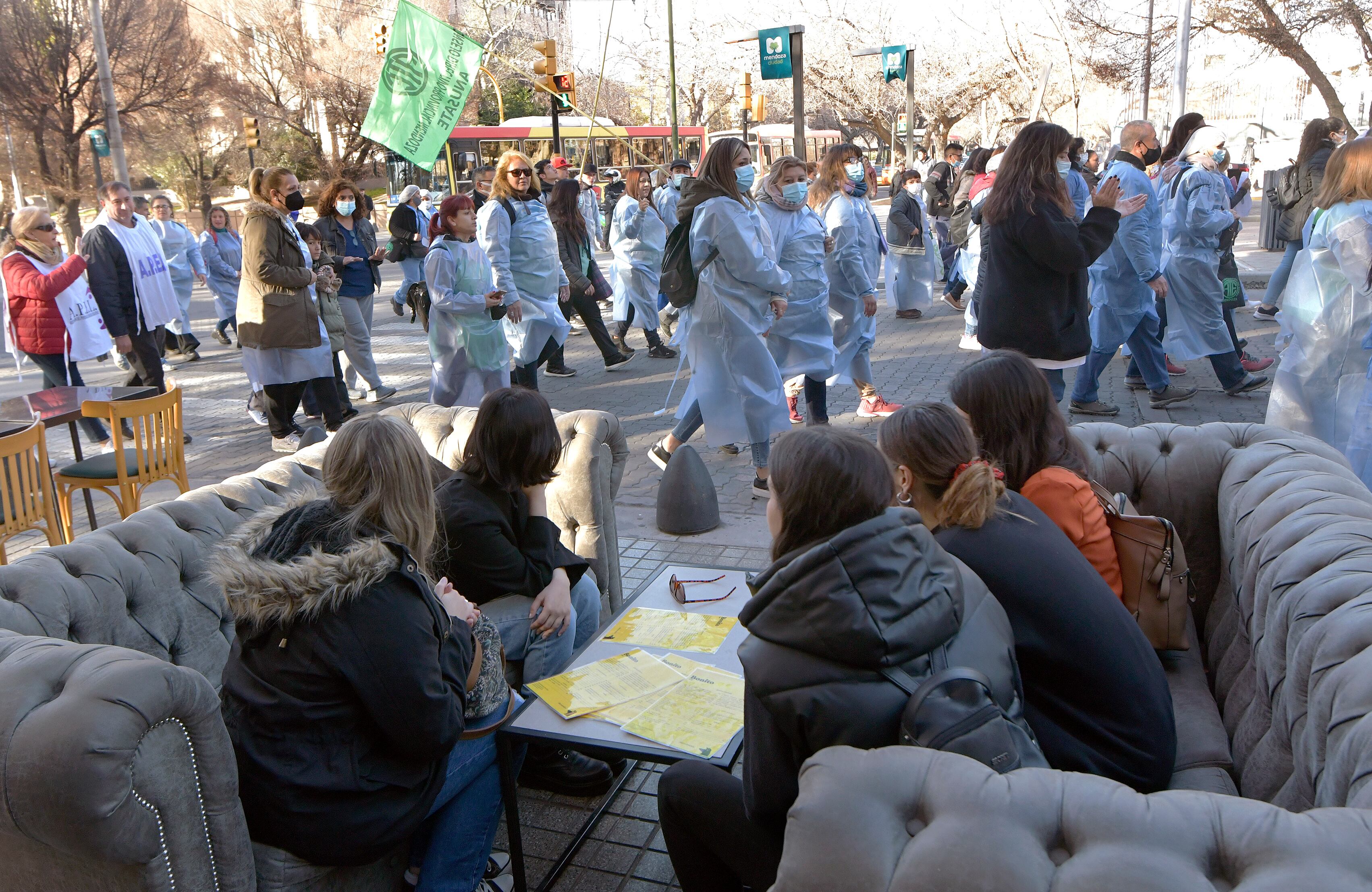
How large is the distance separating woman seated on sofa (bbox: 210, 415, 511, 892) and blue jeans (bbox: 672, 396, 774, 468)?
3.76 meters

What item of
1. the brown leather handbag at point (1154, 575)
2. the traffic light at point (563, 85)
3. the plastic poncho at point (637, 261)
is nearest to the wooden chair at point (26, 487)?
the brown leather handbag at point (1154, 575)

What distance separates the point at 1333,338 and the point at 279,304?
6.15 meters

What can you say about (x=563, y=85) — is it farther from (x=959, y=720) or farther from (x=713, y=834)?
(x=959, y=720)

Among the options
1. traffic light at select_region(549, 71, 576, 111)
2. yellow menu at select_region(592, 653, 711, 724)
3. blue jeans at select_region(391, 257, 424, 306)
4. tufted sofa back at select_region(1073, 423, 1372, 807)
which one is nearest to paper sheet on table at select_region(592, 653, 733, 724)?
yellow menu at select_region(592, 653, 711, 724)

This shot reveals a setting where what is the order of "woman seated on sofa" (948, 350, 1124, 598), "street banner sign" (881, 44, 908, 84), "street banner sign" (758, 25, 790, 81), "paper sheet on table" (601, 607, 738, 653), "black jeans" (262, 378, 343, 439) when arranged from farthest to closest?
"street banner sign" (881, 44, 908, 84)
"street banner sign" (758, 25, 790, 81)
"black jeans" (262, 378, 343, 439)
"paper sheet on table" (601, 607, 738, 653)
"woman seated on sofa" (948, 350, 1124, 598)

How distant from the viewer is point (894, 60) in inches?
815

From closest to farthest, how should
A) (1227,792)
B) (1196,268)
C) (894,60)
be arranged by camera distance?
1. (1227,792)
2. (1196,268)
3. (894,60)

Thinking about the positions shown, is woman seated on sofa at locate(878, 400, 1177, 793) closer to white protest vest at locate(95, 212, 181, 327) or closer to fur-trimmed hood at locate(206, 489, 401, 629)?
fur-trimmed hood at locate(206, 489, 401, 629)

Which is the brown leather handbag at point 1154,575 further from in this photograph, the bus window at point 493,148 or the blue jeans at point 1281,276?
the bus window at point 493,148

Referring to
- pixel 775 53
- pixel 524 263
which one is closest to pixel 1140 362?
pixel 524 263

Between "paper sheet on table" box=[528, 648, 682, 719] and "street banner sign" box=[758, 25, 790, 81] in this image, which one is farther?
"street banner sign" box=[758, 25, 790, 81]

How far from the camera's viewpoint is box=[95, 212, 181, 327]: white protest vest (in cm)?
731

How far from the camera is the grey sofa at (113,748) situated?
1.69 m

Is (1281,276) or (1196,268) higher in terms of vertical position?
(1196,268)
